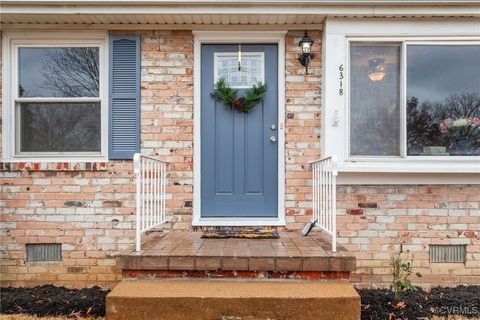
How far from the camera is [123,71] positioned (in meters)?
4.32

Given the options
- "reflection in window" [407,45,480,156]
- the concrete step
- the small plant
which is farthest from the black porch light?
the concrete step

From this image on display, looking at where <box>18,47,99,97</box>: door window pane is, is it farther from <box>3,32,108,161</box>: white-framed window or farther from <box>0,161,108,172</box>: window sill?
<box>0,161,108,172</box>: window sill

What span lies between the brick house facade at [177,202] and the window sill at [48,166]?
11mm

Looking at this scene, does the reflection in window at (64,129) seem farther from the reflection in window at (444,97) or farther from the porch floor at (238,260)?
the reflection in window at (444,97)

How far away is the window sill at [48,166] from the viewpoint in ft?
13.9

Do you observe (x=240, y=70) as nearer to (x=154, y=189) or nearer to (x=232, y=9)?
(x=232, y=9)

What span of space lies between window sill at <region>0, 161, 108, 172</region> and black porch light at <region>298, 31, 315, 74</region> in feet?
7.90

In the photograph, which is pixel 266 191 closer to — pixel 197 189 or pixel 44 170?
pixel 197 189

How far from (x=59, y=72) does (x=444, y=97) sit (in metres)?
4.12

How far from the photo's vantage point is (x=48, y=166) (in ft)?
13.9

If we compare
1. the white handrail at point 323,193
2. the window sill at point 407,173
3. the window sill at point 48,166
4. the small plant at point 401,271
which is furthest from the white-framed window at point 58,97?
the small plant at point 401,271

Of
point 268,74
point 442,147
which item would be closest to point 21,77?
point 268,74

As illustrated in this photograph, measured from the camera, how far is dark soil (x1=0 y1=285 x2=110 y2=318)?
3.51m

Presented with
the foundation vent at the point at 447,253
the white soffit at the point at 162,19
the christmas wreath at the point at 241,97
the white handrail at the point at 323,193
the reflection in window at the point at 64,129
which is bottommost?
the foundation vent at the point at 447,253
